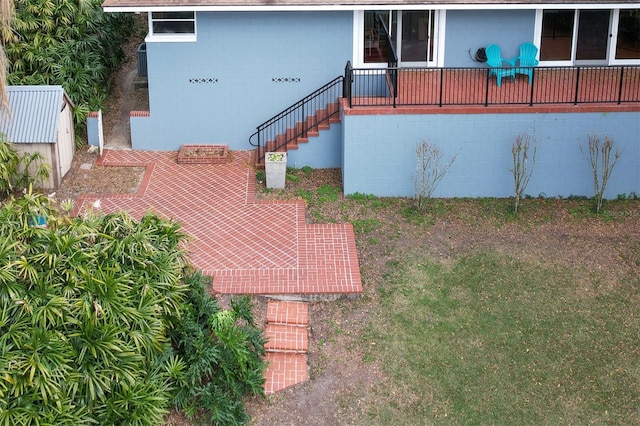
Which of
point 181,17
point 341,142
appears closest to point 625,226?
point 341,142

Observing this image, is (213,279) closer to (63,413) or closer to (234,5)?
(63,413)

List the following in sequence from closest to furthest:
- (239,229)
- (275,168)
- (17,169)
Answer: (239,229) → (17,169) → (275,168)

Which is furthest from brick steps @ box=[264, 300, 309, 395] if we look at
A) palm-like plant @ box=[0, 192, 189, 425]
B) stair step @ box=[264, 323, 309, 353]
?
palm-like plant @ box=[0, 192, 189, 425]

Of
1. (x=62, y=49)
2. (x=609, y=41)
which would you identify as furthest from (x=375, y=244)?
(x=62, y=49)

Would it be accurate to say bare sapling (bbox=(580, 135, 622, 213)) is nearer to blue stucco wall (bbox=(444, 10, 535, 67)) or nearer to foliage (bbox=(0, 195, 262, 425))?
blue stucco wall (bbox=(444, 10, 535, 67))

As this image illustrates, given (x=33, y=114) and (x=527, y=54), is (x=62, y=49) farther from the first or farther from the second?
(x=527, y=54)
